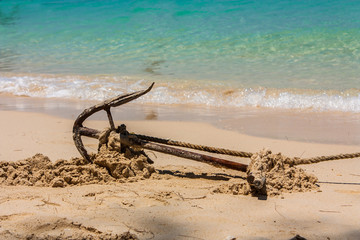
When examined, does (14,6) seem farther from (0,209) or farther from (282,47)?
(0,209)

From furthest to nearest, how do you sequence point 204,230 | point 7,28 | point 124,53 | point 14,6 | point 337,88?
point 14,6 → point 7,28 → point 124,53 → point 337,88 → point 204,230

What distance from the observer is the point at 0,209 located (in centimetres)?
249

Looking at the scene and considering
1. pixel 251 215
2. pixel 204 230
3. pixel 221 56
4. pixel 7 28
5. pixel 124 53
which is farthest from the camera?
pixel 7 28

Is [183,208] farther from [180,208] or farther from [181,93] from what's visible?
[181,93]

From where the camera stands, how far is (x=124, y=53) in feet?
30.4

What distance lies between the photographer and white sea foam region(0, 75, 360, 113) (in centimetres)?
566

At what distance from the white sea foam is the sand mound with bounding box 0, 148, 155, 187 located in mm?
2945

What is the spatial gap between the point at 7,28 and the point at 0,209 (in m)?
11.6

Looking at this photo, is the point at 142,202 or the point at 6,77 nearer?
the point at 142,202

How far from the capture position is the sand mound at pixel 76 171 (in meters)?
2.96

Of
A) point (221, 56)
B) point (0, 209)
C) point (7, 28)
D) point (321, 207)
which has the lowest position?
point (321, 207)

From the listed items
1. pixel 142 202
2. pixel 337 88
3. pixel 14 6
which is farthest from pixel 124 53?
pixel 14 6

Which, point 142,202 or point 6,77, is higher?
point 6,77

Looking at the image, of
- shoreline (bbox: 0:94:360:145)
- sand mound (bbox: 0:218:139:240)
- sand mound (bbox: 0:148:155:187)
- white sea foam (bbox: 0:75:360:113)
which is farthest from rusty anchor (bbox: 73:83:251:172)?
white sea foam (bbox: 0:75:360:113)
